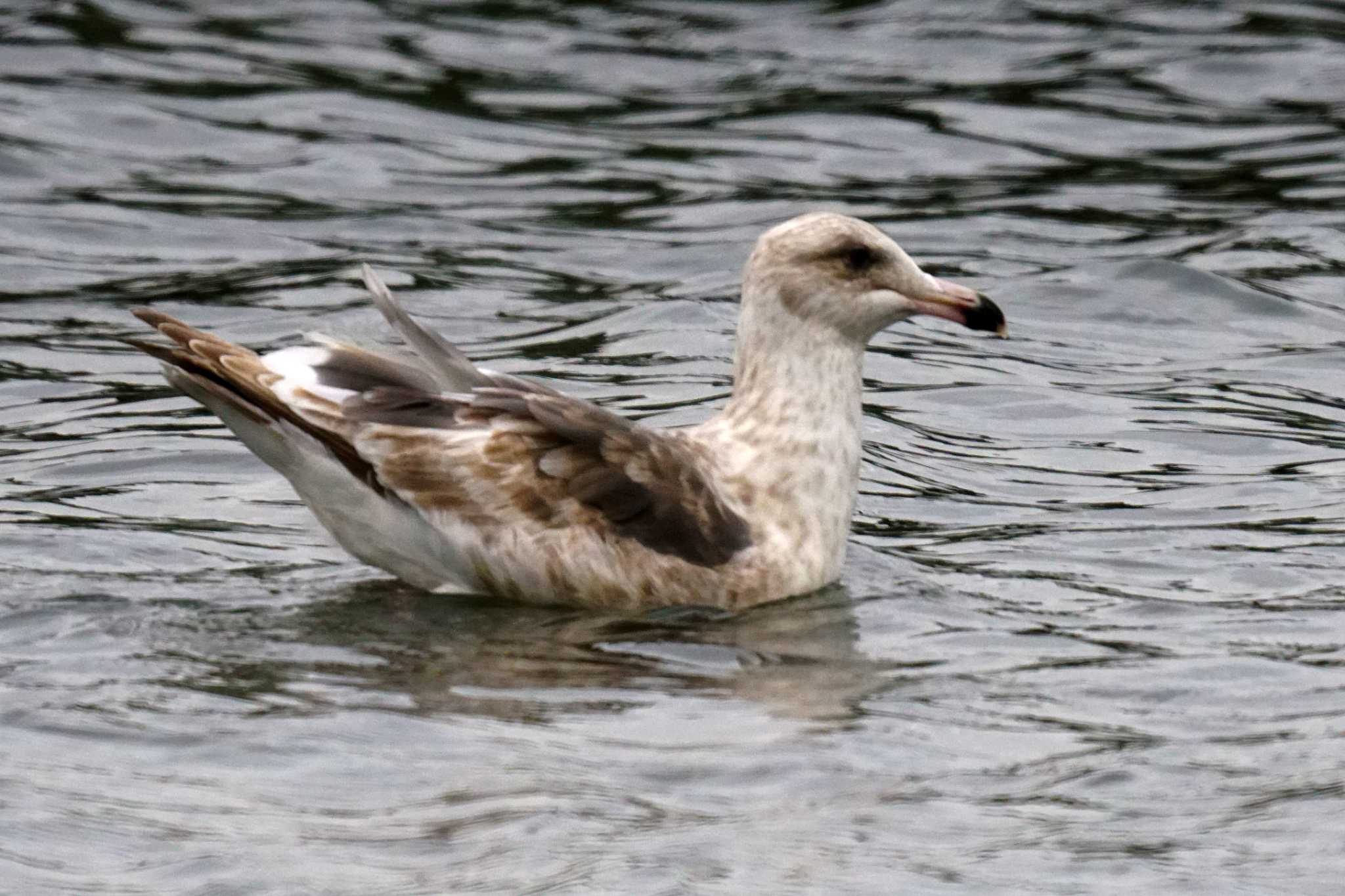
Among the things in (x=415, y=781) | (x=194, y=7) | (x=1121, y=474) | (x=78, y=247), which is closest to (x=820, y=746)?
(x=415, y=781)

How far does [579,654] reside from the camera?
27.3ft

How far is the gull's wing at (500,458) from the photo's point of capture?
874 cm

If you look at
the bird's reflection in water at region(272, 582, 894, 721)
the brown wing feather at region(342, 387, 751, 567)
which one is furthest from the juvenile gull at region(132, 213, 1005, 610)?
the bird's reflection in water at region(272, 582, 894, 721)

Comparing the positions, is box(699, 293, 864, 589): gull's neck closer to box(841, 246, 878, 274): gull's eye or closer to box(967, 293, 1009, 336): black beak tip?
box(841, 246, 878, 274): gull's eye

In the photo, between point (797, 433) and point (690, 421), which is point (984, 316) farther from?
point (690, 421)

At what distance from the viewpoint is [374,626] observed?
869cm

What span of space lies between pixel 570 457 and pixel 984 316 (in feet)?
5.05

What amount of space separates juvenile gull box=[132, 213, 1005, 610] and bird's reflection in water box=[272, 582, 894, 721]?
120 millimetres

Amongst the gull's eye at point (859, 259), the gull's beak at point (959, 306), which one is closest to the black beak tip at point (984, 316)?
the gull's beak at point (959, 306)

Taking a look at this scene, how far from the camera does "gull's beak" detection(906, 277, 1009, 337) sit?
9.12 m

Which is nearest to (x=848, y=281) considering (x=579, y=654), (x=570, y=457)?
(x=570, y=457)

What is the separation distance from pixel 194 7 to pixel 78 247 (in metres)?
4.77

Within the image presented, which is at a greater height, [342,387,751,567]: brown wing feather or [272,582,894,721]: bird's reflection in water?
[342,387,751,567]: brown wing feather

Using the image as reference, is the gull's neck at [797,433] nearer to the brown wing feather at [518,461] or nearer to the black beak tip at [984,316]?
the brown wing feather at [518,461]
